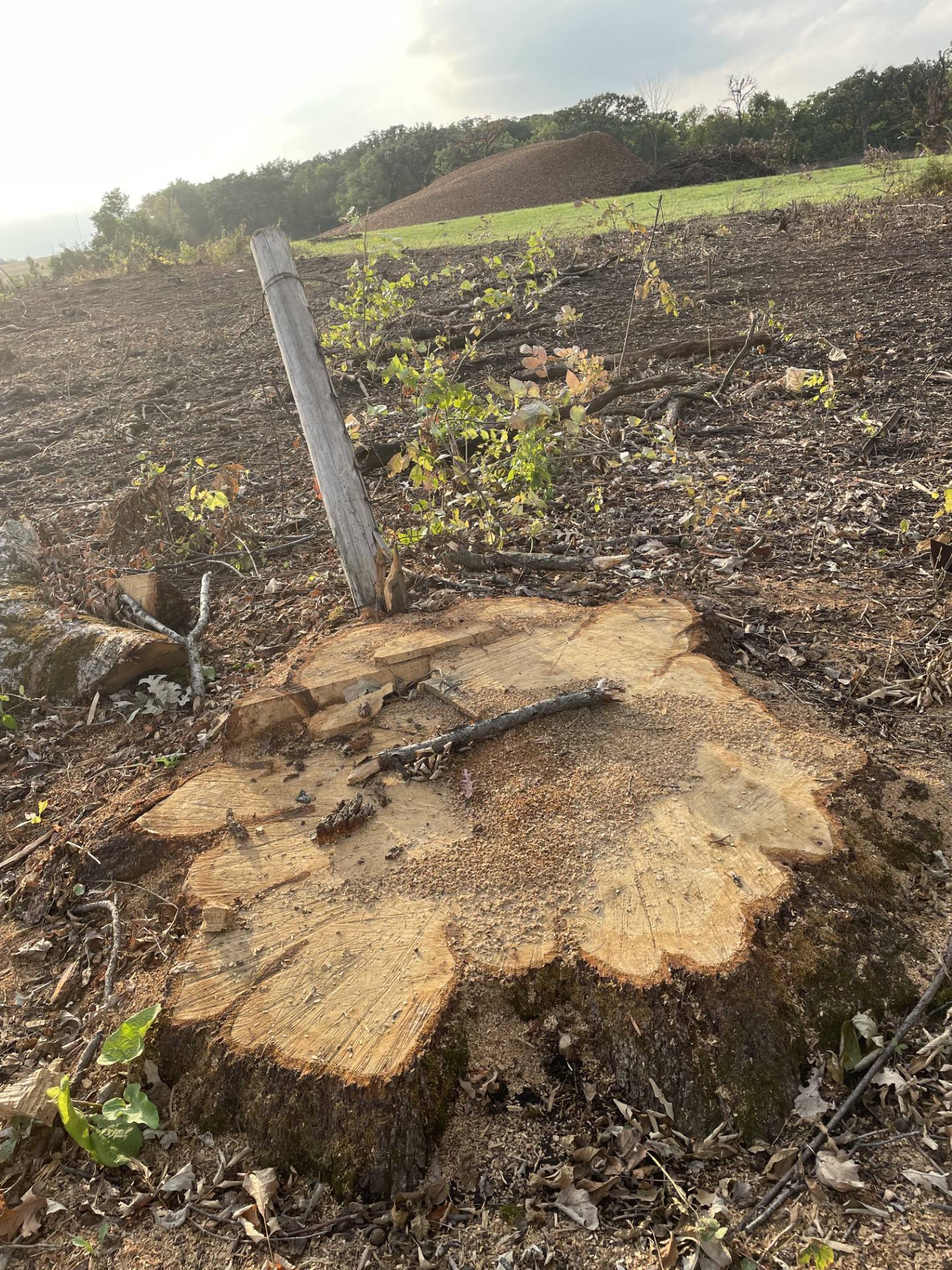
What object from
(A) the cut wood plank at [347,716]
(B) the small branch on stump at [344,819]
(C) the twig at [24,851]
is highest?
(A) the cut wood plank at [347,716]

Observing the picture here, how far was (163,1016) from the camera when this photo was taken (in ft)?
4.98

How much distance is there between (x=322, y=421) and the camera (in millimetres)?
3033

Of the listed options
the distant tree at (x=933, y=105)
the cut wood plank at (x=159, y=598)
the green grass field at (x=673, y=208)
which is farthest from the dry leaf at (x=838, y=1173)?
the distant tree at (x=933, y=105)

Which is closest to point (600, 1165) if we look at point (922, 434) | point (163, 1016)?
point (163, 1016)

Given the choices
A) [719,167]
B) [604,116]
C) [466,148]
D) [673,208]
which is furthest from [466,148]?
[673,208]

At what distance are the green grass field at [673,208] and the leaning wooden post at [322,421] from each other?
9.97 meters

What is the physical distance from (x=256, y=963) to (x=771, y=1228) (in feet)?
3.48

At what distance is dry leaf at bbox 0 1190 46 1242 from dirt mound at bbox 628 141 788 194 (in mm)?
22790

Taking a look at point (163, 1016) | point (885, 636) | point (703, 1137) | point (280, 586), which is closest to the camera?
point (703, 1137)

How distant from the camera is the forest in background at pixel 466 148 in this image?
25.0 meters

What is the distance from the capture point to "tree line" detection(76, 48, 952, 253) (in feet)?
82.5

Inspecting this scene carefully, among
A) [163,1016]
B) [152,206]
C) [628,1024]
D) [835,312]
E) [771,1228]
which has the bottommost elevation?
[771,1228]

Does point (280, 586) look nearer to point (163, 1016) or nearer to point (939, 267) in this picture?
point (163, 1016)

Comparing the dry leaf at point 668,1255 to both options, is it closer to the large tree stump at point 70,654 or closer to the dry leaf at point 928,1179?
the dry leaf at point 928,1179
